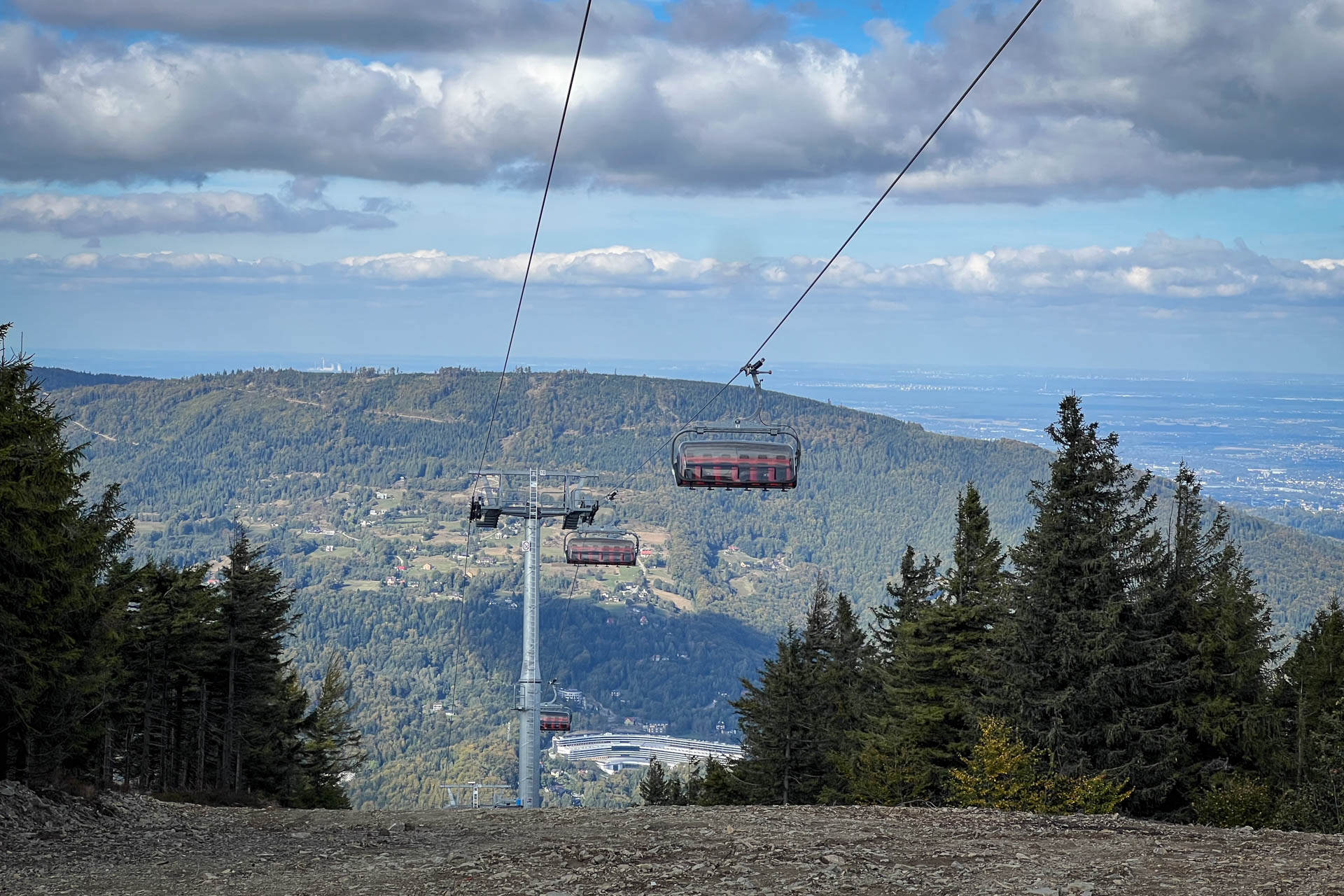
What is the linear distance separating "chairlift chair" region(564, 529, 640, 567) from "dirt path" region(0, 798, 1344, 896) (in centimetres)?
1847

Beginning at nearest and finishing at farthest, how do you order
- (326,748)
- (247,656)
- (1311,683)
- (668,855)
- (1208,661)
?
(668,855)
(1208,661)
(247,656)
(1311,683)
(326,748)

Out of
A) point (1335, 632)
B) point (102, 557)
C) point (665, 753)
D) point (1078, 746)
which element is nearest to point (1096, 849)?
point (1078, 746)

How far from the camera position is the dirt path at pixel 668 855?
39.8ft

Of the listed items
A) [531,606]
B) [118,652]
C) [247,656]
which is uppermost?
[531,606]

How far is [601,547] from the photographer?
36.7m

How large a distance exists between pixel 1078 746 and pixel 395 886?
18.7 metres

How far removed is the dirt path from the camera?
1212 cm

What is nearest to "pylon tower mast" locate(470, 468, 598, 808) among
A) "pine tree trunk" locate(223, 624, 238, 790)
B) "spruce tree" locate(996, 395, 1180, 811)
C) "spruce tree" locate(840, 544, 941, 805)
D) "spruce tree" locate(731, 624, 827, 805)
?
"spruce tree" locate(731, 624, 827, 805)

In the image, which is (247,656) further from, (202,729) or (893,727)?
(893,727)

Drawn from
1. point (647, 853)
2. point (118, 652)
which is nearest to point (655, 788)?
point (118, 652)

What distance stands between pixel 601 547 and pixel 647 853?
23.1 metres

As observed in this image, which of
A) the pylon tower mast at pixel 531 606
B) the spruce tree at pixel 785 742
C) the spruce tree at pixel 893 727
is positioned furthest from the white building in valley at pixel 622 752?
the pylon tower mast at pixel 531 606

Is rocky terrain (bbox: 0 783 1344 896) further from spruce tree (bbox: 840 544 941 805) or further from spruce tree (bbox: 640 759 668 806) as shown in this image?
spruce tree (bbox: 640 759 668 806)

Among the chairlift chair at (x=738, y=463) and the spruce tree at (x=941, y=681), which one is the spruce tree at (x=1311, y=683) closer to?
the spruce tree at (x=941, y=681)
